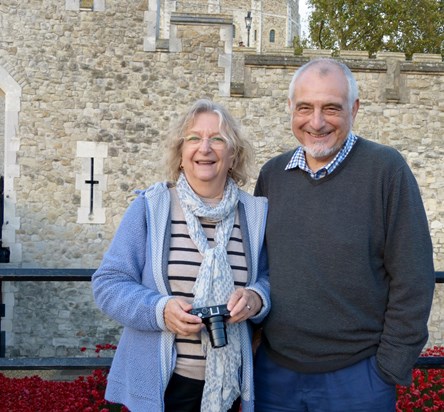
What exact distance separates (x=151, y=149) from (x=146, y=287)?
608 centimetres

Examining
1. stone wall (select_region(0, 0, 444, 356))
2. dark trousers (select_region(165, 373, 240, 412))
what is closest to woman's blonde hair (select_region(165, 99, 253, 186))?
dark trousers (select_region(165, 373, 240, 412))

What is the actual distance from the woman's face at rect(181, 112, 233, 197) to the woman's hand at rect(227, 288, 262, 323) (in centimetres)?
39

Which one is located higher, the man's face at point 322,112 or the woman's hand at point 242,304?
the man's face at point 322,112

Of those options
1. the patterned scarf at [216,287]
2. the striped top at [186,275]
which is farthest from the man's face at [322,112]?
the striped top at [186,275]

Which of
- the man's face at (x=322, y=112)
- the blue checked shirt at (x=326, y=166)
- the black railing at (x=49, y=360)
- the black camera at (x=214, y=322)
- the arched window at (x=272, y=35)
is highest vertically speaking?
the arched window at (x=272, y=35)

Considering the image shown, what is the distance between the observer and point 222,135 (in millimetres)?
2236

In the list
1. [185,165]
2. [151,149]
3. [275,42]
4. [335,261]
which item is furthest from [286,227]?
[275,42]

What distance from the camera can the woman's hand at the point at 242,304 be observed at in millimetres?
2051

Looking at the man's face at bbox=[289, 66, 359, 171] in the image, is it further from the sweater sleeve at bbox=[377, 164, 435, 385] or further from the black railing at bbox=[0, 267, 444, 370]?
the black railing at bbox=[0, 267, 444, 370]

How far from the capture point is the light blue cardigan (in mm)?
2064

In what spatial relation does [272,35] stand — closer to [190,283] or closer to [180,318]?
[190,283]

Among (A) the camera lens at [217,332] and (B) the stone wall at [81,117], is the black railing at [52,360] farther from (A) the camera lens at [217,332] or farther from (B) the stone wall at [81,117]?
(B) the stone wall at [81,117]

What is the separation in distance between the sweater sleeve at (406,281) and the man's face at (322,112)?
0.27 meters

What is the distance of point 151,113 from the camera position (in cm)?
807
